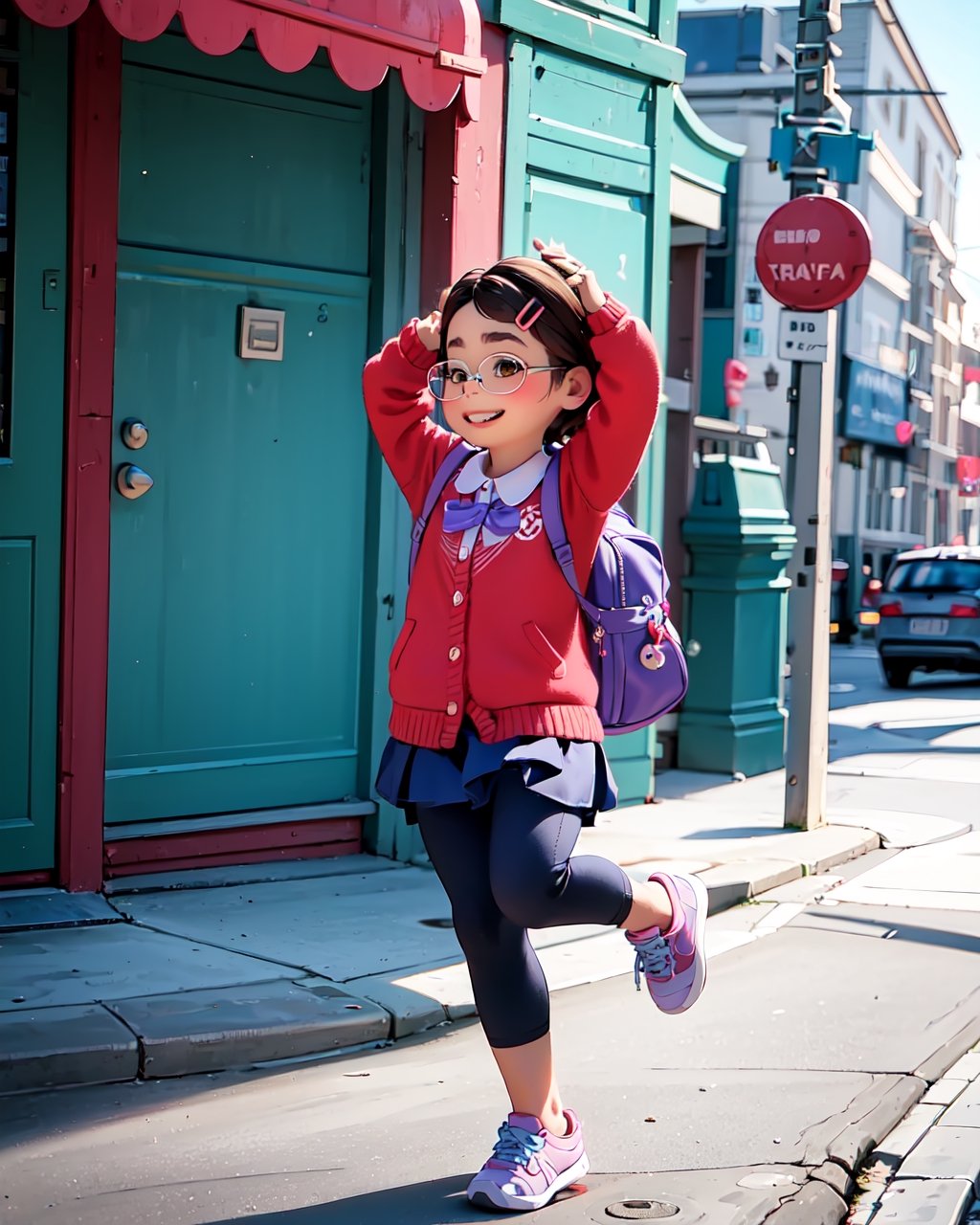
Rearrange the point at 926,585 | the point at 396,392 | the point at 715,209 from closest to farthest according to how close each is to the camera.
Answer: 1. the point at 396,392
2. the point at 715,209
3. the point at 926,585

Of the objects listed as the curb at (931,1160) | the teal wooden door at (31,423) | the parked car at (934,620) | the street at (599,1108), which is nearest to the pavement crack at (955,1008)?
the street at (599,1108)

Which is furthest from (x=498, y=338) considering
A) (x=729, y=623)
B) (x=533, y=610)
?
(x=729, y=623)

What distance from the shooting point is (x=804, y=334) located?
8.16m

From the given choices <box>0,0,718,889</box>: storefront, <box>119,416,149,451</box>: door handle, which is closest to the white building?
<box>0,0,718,889</box>: storefront

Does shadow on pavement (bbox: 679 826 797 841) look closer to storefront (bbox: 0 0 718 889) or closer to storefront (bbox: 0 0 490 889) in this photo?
storefront (bbox: 0 0 718 889)

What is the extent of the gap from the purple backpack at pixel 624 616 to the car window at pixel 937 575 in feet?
49.3

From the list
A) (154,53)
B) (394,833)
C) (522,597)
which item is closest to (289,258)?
(154,53)

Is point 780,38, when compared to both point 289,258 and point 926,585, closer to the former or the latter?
point 926,585

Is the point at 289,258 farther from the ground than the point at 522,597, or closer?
farther from the ground

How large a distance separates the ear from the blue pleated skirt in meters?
0.71

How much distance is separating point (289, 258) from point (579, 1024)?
10.8 ft

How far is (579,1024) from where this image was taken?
510 cm

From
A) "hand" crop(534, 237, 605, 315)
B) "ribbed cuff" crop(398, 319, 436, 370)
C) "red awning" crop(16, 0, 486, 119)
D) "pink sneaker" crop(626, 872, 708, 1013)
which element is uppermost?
"red awning" crop(16, 0, 486, 119)

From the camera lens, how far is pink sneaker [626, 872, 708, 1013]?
3.68 meters
